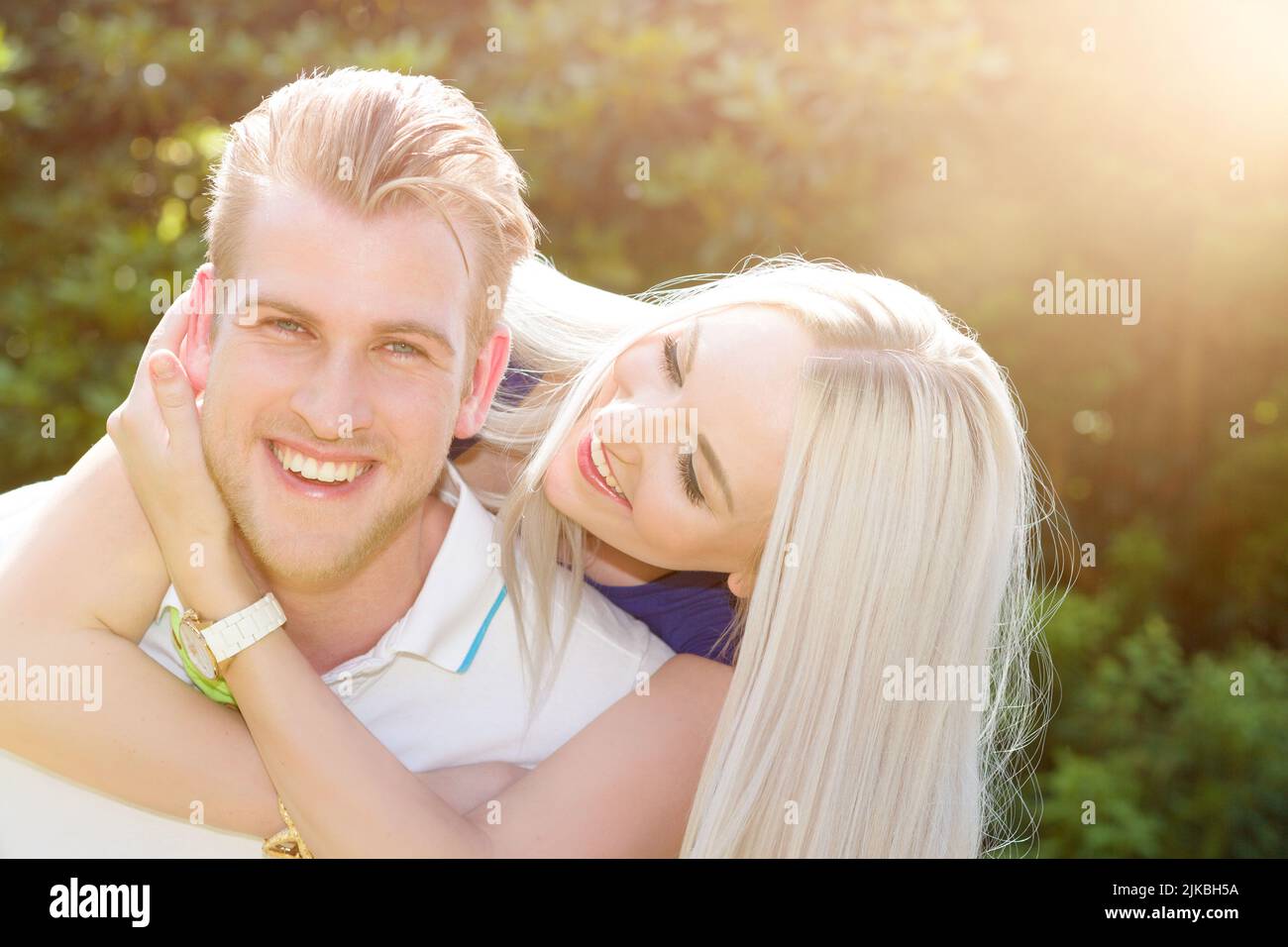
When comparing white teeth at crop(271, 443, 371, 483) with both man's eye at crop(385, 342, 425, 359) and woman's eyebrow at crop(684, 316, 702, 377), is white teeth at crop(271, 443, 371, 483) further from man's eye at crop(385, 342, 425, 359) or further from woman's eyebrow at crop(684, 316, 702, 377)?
woman's eyebrow at crop(684, 316, 702, 377)

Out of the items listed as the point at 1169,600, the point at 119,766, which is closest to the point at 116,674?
the point at 119,766

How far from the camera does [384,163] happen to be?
2.77 metres

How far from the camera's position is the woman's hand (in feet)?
9.20

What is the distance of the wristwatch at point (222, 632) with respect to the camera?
2785mm

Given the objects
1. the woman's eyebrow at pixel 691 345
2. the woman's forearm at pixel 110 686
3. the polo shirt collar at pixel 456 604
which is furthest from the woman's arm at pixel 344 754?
the woman's eyebrow at pixel 691 345

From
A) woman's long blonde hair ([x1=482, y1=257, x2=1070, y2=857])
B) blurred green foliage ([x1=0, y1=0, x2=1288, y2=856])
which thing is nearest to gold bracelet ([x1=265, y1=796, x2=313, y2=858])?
woman's long blonde hair ([x1=482, y1=257, x2=1070, y2=857])

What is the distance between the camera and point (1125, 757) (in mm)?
4449

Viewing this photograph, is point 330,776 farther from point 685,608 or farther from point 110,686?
point 685,608

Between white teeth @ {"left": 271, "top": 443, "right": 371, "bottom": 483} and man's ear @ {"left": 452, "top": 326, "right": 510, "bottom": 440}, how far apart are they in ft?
0.85

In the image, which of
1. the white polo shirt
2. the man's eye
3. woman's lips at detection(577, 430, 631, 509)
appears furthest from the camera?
woman's lips at detection(577, 430, 631, 509)

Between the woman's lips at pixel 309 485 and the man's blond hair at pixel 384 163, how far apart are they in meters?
0.38

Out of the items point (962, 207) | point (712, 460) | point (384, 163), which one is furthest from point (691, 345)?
point (962, 207)

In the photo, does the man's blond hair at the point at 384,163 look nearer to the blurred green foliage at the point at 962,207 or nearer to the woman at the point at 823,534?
the woman at the point at 823,534
